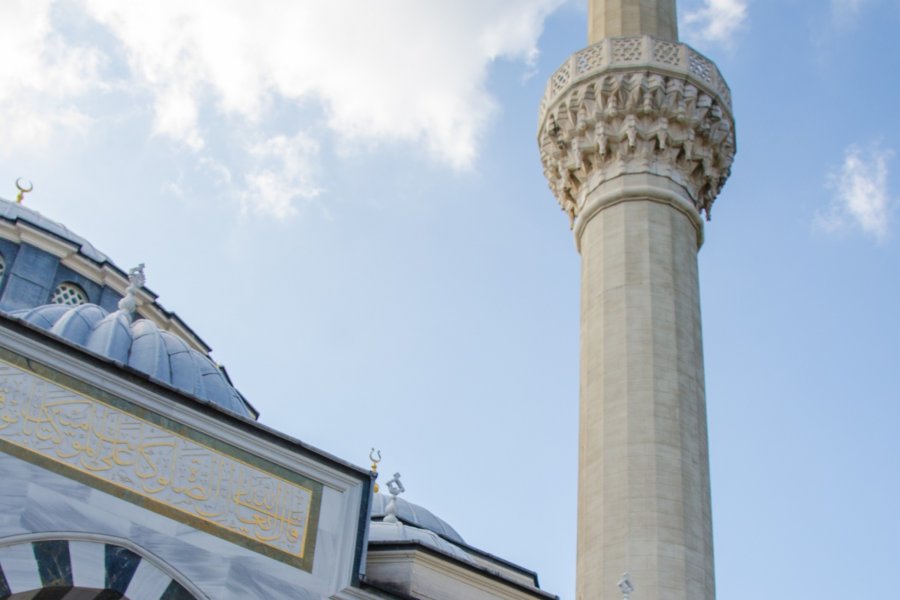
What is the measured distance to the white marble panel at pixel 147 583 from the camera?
6164 mm

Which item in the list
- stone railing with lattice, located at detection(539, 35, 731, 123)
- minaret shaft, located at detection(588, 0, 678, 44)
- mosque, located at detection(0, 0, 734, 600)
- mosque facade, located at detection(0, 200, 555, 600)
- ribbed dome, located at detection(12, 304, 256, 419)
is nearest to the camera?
mosque facade, located at detection(0, 200, 555, 600)

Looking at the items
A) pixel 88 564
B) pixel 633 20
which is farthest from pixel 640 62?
pixel 88 564

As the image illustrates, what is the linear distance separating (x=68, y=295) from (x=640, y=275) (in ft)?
16.9

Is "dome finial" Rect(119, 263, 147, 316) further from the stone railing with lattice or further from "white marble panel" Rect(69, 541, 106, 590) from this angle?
the stone railing with lattice

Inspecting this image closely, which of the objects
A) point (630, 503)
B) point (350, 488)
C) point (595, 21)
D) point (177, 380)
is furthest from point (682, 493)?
point (595, 21)

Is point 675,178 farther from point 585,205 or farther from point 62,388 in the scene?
point 62,388

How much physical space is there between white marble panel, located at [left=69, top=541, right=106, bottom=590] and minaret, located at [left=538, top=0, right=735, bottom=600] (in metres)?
3.15

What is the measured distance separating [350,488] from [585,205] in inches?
187

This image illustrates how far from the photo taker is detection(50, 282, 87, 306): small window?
11.6 metres

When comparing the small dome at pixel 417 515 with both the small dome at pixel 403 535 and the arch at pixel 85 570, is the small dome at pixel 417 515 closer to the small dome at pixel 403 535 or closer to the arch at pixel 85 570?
the small dome at pixel 403 535

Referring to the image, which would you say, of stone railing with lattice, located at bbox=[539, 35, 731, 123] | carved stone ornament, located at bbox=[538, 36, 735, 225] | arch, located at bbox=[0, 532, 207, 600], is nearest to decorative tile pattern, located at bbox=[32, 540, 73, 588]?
arch, located at bbox=[0, 532, 207, 600]

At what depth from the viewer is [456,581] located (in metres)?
7.90

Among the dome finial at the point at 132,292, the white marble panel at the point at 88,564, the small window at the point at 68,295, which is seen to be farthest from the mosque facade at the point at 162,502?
the small window at the point at 68,295

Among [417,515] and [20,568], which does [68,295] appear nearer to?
[417,515]
